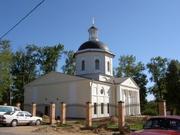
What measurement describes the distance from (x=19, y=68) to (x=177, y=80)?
108 ft

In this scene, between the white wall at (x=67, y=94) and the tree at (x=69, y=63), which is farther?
the tree at (x=69, y=63)

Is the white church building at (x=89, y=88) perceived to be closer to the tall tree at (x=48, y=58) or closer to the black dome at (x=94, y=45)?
the black dome at (x=94, y=45)

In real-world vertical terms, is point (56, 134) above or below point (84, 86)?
below

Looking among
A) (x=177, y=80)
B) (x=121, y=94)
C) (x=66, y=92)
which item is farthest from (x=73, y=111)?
(x=177, y=80)

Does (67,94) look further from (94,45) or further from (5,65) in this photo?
(5,65)

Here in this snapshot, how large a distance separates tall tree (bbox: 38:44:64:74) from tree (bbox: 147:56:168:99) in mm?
20523

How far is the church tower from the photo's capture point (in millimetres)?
49031

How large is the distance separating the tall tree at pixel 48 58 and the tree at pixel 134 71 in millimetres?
14585

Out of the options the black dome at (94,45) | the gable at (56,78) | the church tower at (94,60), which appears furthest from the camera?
the black dome at (94,45)

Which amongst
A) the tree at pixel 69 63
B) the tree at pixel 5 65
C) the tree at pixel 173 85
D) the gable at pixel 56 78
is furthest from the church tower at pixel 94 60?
the tree at pixel 69 63

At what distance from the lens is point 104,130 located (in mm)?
24312

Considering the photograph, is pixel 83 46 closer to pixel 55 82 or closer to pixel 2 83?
pixel 55 82

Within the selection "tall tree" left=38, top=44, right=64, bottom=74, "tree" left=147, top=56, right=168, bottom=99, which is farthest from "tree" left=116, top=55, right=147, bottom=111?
"tall tree" left=38, top=44, right=64, bottom=74

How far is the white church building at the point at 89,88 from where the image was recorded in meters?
43.9
